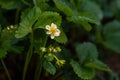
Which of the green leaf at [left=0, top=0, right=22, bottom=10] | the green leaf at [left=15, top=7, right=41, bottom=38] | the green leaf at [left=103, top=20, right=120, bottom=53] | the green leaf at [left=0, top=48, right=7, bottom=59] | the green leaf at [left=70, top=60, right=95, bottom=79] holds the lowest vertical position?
the green leaf at [left=103, top=20, right=120, bottom=53]

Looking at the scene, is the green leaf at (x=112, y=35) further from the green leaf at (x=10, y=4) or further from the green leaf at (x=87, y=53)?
the green leaf at (x=10, y=4)

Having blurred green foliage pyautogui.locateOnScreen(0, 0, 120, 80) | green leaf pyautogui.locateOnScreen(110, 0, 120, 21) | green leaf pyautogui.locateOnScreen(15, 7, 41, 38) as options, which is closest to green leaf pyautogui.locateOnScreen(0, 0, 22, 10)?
blurred green foliage pyautogui.locateOnScreen(0, 0, 120, 80)

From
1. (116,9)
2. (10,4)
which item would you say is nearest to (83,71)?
(10,4)

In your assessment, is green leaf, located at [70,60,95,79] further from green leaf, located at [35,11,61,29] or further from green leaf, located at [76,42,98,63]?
green leaf, located at [35,11,61,29]

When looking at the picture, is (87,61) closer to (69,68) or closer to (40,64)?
(69,68)

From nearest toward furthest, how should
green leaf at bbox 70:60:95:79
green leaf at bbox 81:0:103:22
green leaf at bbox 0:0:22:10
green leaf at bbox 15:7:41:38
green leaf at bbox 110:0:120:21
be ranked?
green leaf at bbox 15:7:41:38 < green leaf at bbox 70:60:95:79 < green leaf at bbox 0:0:22:10 < green leaf at bbox 81:0:103:22 < green leaf at bbox 110:0:120:21

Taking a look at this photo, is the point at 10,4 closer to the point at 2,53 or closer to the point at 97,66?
the point at 2,53
